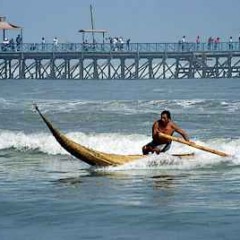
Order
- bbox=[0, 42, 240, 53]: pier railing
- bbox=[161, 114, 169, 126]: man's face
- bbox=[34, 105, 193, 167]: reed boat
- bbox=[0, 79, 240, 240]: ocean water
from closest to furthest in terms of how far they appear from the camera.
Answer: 1. bbox=[0, 79, 240, 240]: ocean water
2. bbox=[34, 105, 193, 167]: reed boat
3. bbox=[161, 114, 169, 126]: man's face
4. bbox=[0, 42, 240, 53]: pier railing

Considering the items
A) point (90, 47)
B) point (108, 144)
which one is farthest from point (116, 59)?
point (108, 144)

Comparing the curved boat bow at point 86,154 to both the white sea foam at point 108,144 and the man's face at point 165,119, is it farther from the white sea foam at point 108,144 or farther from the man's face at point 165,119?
the white sea foam at point 108,144

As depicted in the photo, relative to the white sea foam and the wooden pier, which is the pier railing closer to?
the wooden pier

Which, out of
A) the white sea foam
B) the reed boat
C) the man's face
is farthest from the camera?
the white sea foam

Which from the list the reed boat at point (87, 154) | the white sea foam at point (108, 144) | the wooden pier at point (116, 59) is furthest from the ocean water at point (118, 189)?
the wooden pier at point (116, 59)

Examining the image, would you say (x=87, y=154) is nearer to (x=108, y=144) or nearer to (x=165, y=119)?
(x=165, y=119)

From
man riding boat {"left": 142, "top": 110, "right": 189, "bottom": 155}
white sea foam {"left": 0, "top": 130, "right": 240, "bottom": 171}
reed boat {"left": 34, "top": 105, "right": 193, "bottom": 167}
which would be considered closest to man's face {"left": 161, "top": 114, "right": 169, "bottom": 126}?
man riding boat {"left": 142, "top": 110, "right": 189, "bottom": 155}

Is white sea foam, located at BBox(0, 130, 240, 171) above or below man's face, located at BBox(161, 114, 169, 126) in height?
below

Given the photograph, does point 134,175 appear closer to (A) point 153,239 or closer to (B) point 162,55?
(A) point 153,239

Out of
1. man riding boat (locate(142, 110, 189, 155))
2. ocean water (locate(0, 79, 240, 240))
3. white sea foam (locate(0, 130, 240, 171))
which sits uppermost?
man riding boat (locate(142, 110, 189, 155))

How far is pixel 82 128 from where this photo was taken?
91.9 feet

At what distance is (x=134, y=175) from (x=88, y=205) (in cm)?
330

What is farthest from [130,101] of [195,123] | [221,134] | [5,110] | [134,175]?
[134,175]

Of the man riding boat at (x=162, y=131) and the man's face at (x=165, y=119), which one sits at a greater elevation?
the man's face at (x=165, y=119)
